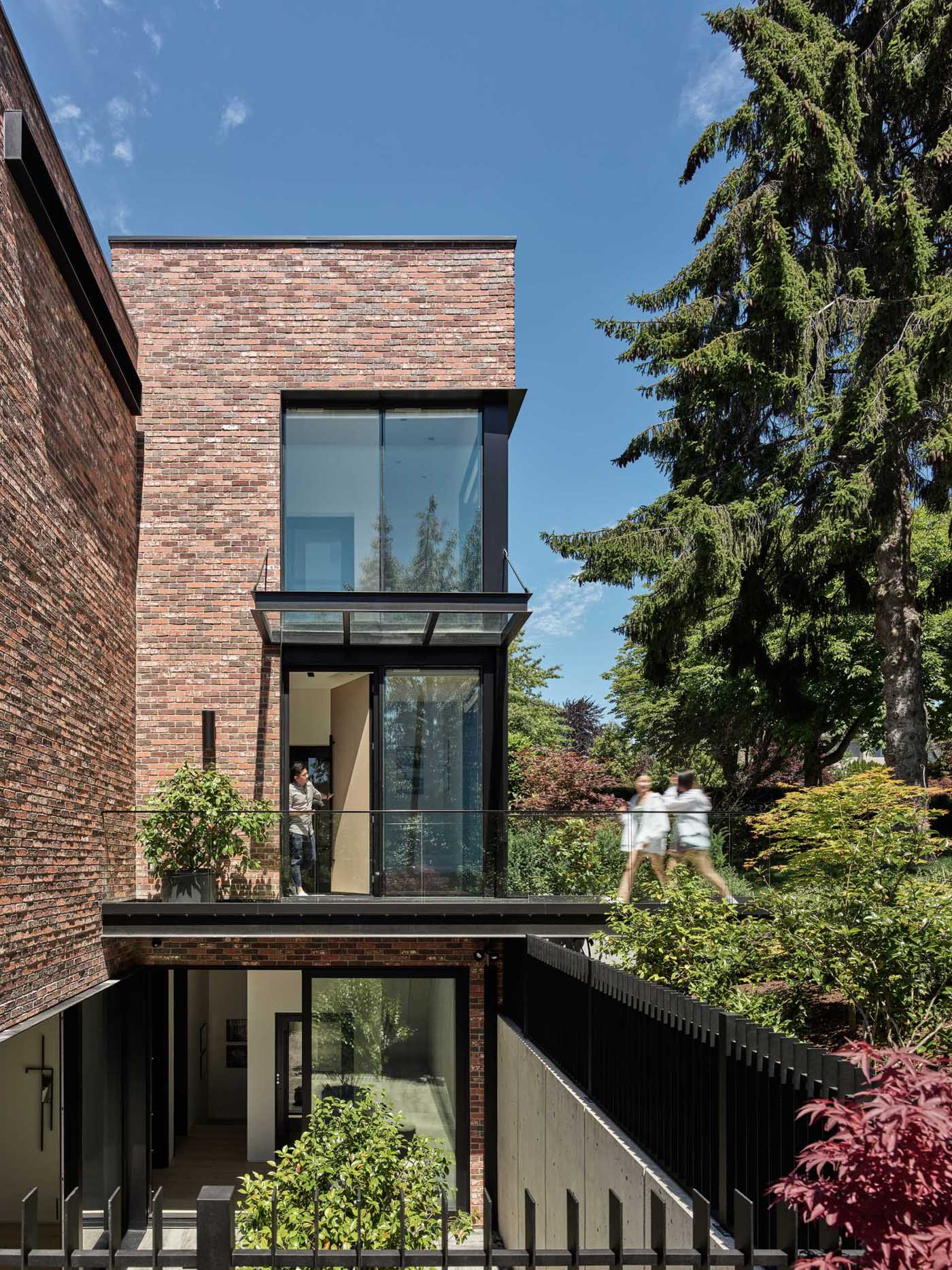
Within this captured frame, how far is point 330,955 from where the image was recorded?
1295 cm

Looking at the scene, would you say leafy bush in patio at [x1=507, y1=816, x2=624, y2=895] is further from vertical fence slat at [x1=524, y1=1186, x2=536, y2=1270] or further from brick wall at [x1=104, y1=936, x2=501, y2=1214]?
vertical fence slat at [x1=524, y1=1186, x2=536, y2=1270]

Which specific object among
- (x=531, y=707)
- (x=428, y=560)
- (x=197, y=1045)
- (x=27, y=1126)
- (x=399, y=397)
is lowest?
(x=197, y=1045)

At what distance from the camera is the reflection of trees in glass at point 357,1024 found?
12953 mm

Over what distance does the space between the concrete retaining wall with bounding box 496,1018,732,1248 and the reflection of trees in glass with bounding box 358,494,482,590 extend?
567 centimetres

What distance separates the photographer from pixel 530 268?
3236 inches

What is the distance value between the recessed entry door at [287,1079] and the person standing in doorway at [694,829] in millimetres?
6318

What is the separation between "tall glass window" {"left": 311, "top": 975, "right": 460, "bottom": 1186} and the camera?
12.9 m

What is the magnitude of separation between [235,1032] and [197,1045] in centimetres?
127

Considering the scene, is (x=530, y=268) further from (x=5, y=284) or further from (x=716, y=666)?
(x=5, y=284)

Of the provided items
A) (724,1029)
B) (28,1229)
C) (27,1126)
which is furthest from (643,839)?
(28,1229)

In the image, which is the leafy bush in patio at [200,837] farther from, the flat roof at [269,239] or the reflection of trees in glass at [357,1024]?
the flat roof at [269,239]

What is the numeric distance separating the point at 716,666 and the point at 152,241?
1619 cm

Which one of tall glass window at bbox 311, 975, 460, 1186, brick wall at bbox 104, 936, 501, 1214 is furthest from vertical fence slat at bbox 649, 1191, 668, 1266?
tall glass window at bbox 311, 975, 460, 1186

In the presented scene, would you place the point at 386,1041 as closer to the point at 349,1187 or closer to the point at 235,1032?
the point at 349,1187
